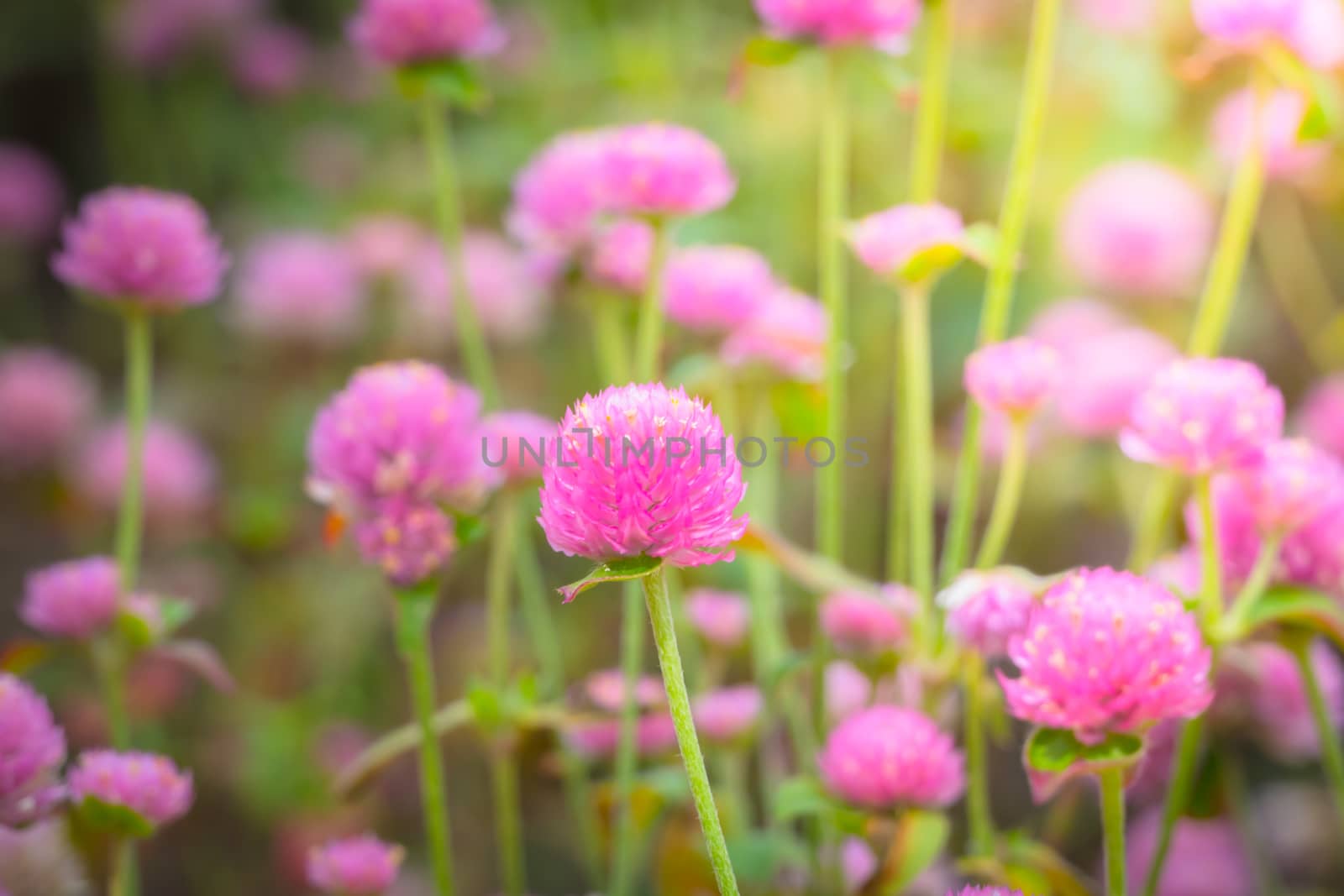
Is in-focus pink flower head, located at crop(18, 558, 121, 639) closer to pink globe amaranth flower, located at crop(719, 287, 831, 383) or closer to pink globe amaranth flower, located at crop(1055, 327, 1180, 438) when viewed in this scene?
pink globe amaranth flower, located at crop(719, 287, 831, 383)

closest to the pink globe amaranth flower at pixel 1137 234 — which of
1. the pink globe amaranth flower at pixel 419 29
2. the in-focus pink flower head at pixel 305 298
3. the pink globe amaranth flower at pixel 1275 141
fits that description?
the pink globe amaranth flower at pixel 1275 141

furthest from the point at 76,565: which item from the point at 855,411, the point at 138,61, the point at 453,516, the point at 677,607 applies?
the point at 138,61

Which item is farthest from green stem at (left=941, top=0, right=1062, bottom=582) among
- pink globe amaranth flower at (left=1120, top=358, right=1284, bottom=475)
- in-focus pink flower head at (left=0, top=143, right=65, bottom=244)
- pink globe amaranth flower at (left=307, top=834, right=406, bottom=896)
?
in-focus pink flower head at (left=0, top=143, right=65, bottom=244)

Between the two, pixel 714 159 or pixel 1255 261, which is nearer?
pixel 714 159

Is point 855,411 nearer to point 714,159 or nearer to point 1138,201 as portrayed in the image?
point 1138,201

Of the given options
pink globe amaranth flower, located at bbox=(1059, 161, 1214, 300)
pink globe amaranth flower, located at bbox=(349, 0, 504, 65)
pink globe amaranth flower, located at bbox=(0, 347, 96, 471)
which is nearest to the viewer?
pink globe amaranth flower, located at bbox=(349, 0, 504, 65)

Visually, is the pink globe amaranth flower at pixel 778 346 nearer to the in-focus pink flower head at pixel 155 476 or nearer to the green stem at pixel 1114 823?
the green stem at pixel 1114 823

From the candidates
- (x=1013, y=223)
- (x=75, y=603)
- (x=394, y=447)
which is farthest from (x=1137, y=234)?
(x=75, y=603)
